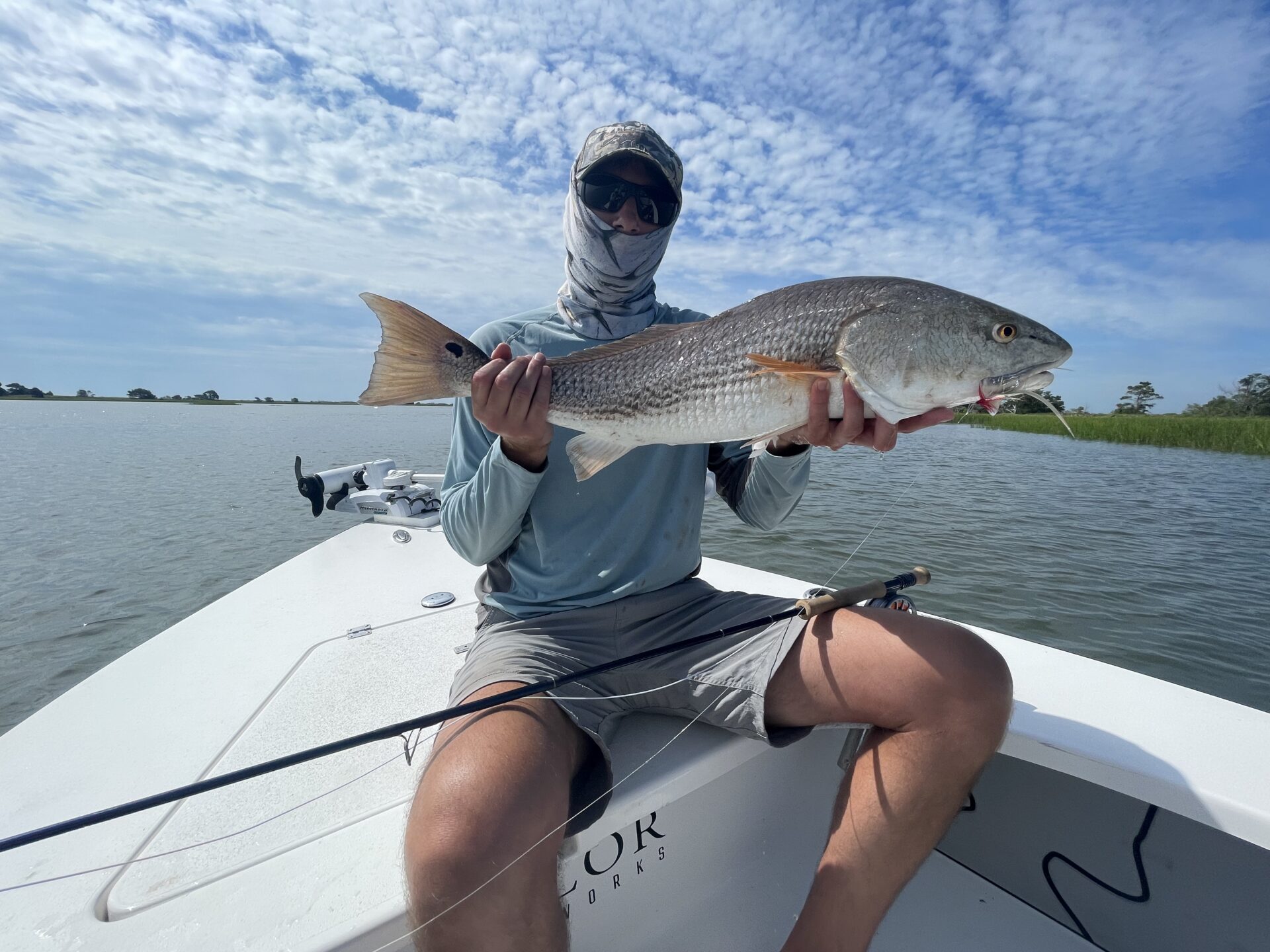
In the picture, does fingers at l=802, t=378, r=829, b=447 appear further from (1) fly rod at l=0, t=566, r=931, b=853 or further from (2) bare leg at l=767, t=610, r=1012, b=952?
(2) bare leg at l=767, t=610, r=1012, b=952

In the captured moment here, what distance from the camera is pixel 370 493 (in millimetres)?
7199

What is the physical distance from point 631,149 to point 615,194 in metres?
0.22

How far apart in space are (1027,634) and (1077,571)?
122 inches

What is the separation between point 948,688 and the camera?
1.91m

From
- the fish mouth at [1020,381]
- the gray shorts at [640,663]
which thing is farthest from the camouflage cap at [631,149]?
the gray shorts at [640,663]

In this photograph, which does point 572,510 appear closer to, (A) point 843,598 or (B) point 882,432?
(A) point 843,598

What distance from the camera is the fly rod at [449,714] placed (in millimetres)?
1422

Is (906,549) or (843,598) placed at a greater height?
(843,598)

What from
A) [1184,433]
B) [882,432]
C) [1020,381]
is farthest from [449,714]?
[1184,433]

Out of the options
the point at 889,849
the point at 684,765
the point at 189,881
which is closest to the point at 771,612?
the point at 684,765

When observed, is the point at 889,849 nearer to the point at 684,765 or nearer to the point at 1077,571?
the point at 684,765

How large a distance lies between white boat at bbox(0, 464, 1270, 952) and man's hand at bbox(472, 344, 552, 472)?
1.20 meters

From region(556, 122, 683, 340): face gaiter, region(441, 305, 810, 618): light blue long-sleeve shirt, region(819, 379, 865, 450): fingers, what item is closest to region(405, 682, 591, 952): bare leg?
region(441, 305, 810, 618): light blue long-sleeve shirt

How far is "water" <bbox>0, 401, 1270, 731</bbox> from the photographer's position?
23.2 ft
